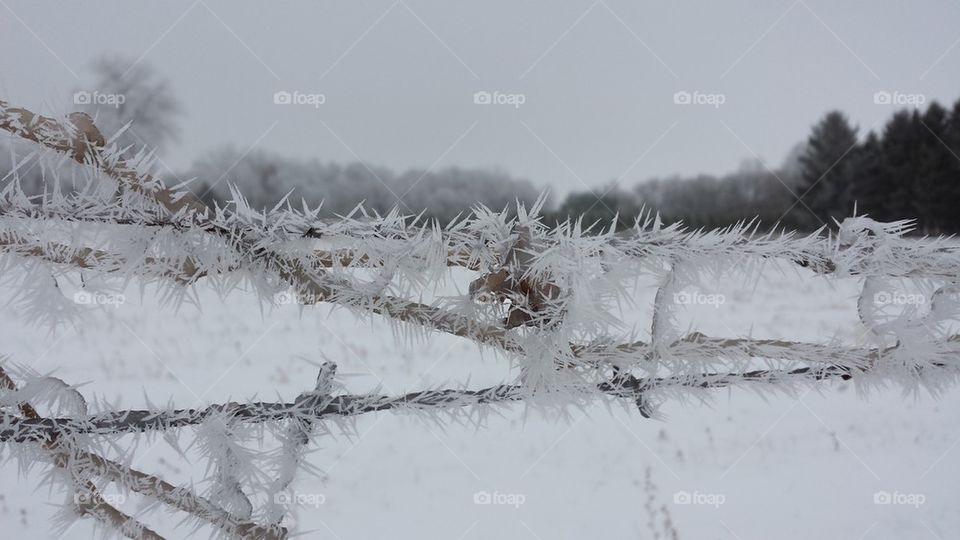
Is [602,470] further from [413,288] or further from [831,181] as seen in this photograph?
[831,181]

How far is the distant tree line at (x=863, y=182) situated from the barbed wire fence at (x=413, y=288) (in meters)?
8.48

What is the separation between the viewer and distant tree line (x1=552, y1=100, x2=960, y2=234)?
9.08m

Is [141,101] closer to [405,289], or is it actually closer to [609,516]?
[609,516]

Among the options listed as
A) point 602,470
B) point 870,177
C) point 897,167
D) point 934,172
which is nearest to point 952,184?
point 934,172

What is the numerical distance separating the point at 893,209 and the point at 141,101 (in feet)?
33.0

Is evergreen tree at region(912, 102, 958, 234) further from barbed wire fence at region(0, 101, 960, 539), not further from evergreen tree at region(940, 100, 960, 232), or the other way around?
barbed wire fence at region(0, 101, 960, 539)

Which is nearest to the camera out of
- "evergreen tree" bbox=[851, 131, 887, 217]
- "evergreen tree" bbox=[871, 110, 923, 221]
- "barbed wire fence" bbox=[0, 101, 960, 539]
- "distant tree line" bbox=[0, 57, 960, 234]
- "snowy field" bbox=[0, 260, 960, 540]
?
"barbed wire fence" bbox=[0, 101, 960, 539]

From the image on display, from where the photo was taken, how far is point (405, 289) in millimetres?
436

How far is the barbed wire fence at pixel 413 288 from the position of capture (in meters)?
0.43

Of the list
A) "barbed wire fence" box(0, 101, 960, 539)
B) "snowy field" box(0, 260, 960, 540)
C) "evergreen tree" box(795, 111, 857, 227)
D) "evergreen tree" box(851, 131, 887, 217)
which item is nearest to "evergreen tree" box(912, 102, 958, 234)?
"evergreen tree" box(851, 131, 887, 217)

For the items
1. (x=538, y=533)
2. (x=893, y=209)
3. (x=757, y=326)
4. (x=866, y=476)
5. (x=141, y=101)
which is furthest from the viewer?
(x=893, y=209)

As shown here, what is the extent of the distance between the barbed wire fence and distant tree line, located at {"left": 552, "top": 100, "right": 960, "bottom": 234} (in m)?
8.48

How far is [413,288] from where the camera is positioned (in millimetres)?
433

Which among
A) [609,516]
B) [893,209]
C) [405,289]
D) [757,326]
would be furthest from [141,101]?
[893,209]
